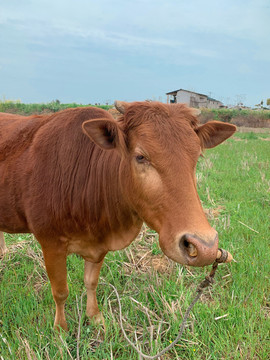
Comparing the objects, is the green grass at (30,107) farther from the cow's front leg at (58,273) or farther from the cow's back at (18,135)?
the cow's front leg at (58,273)

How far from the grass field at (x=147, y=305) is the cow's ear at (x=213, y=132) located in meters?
1.58

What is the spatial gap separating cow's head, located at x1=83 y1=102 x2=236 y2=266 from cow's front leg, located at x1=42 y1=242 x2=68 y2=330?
2.98 feet

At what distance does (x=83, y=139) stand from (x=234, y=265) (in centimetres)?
242

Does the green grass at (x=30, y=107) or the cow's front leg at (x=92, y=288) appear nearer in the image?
the cow's front leg at (x=92, y=288)

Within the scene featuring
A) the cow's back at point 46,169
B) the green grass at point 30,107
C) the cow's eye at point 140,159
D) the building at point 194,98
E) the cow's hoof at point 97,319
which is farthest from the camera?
the building at point 194,98

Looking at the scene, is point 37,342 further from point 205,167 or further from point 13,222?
point 205,167

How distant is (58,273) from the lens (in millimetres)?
2898

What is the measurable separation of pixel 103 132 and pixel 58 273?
1442 millimetres

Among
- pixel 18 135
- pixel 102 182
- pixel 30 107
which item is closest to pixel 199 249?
pixel 102 182

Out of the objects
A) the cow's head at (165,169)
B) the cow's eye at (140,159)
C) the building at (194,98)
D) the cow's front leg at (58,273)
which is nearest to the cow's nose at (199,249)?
the cow's head at (165,169)

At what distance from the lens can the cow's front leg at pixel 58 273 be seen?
2.84 m

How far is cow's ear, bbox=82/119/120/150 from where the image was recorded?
2.13 m

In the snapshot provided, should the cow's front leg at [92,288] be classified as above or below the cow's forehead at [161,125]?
below

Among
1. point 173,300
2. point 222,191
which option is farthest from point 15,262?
point 222,191
